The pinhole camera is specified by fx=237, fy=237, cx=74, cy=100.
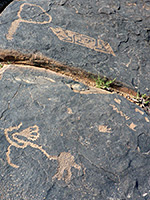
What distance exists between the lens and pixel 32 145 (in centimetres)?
163

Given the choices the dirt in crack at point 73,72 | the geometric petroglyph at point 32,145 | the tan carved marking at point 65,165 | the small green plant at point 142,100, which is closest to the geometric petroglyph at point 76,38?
the dirt in crack at point 73,72

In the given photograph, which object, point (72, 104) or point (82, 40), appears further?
point (82, 40)

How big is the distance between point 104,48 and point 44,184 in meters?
1.46

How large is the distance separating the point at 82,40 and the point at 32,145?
1.23m

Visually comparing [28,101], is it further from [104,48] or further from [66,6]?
[66,6]

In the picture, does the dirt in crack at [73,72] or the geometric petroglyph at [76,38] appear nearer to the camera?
the dirt in crack at [73,72]

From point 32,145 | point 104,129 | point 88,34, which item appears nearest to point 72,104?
point 104,129

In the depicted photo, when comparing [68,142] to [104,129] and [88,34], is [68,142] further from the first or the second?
[88,34]

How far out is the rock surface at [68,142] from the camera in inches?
59.4

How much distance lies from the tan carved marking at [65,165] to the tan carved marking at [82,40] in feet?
3.86

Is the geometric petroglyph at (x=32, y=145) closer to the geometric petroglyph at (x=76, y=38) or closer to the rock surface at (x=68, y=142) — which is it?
the rock surface at (x=68, y=142)

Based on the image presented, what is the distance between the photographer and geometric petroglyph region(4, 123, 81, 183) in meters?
1.55

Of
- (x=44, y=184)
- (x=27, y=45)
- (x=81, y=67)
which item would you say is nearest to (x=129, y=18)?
(x=81, y=67)

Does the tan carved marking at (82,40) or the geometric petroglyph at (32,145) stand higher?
the tan carved marking at (82,40)
